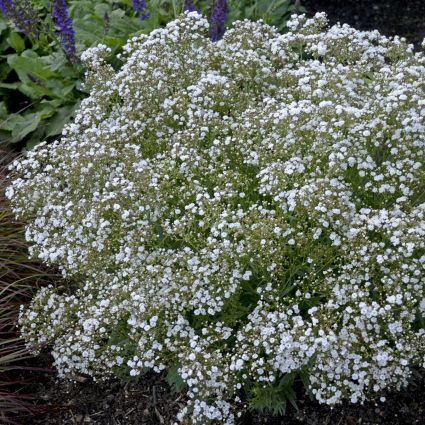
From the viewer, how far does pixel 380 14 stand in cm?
1012

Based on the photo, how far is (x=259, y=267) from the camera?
4.98 metres

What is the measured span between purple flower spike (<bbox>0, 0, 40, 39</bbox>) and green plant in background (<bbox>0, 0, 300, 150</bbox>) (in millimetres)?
25

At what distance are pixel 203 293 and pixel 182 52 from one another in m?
2.50

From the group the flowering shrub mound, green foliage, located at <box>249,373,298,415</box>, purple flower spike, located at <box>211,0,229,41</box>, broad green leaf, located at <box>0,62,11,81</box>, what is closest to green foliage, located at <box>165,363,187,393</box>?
the flowering shrub mound

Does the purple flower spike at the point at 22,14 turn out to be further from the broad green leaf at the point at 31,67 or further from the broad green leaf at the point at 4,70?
the broad green leaf at the point at 4,70

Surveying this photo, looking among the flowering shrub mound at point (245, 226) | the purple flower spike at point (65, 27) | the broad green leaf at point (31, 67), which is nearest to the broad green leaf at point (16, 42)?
the broad green leaf at point (31, 67)

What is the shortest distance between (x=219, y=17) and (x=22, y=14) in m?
2.37

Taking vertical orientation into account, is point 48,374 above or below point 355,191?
below

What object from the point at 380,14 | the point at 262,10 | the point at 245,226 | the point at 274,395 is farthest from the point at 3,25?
the point at 274,395

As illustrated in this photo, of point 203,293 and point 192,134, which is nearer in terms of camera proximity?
point 203,293

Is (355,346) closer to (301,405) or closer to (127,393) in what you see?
(301,405)

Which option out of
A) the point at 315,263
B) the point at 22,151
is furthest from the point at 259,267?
the point at 22,151

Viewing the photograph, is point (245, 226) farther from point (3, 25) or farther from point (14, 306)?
point (3, 25)

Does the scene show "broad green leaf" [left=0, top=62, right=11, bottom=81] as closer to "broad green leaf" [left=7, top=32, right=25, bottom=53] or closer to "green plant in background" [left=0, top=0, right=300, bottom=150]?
"green plant in background" [left=0, top=0, right=300, bottom=150]
